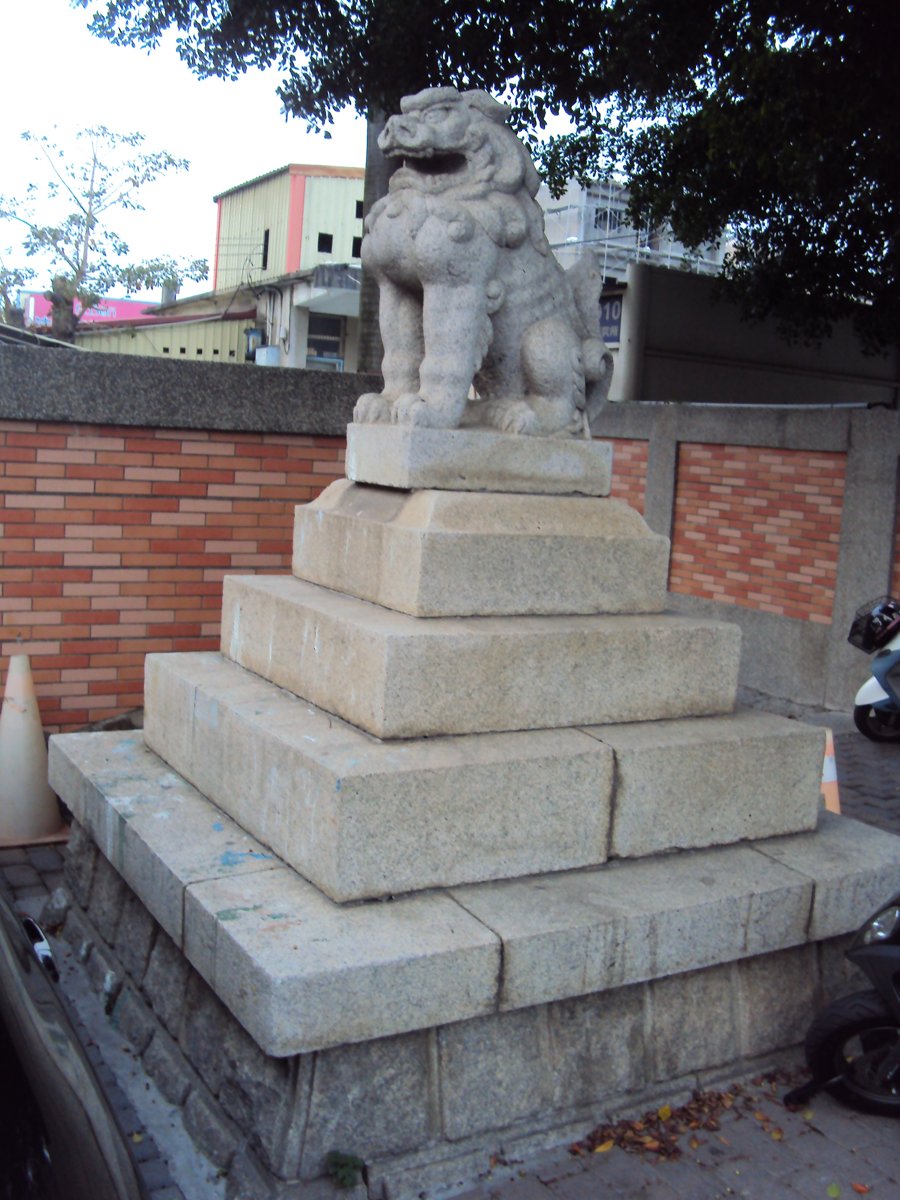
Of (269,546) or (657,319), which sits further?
(657,319)

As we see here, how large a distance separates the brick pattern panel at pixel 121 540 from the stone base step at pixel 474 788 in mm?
1754

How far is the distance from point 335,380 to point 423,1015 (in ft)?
13.1

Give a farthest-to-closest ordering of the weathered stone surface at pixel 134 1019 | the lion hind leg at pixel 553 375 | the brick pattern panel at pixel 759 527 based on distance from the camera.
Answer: the brick pattern panel at pixel 759 527 → the lion hind leg at pixel 553 375 → the weathered stone surface at pixel 134 1019

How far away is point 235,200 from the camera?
3488 centimetres

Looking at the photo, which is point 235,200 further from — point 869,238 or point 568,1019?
point 568,1019

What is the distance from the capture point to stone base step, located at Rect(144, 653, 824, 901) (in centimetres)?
324

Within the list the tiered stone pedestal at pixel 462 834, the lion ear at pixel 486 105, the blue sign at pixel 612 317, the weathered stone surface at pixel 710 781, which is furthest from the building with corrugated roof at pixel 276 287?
the weathered stone surface at pixel 710 781

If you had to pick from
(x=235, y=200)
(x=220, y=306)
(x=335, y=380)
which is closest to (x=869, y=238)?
(x=335, y=380)

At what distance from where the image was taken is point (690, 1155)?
3.21 m

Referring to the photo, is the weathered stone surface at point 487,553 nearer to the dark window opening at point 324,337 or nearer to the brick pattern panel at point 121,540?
the brick pattern panel at point 121,540

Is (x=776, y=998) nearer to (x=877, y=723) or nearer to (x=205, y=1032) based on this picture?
(x=205, y=1032)

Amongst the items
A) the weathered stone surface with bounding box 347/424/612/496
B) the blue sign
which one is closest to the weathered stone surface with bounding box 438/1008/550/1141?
the weathered stone surface with bounding box 347/424/612/496

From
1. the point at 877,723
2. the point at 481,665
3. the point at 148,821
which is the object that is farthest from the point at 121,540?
the point at 877,723

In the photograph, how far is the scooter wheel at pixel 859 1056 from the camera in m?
3.31
